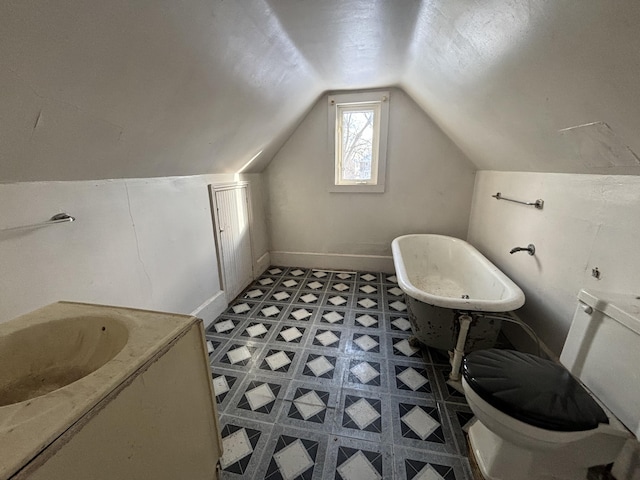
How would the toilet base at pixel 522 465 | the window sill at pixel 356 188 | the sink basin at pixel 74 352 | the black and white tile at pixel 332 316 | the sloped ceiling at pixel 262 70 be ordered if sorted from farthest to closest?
the window sill at pixel 356 188
the black and white tile at pixel 332 316
the toilet base at pixel 522 465
the sloped ceiling at pixel 262 70
the sink basin at pixel 74 352

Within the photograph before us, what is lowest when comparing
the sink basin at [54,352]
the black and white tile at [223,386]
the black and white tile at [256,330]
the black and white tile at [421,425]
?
the black and white tile at [223,386]

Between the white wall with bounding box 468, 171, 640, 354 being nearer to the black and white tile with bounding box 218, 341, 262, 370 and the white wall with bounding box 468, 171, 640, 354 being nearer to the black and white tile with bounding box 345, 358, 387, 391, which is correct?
the black and white tile with bounding box 345, 358, 387, 391

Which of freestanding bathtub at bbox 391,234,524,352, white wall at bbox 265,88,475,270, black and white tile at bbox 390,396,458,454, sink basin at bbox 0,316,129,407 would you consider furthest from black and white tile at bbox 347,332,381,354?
sink basin at bbox 0,316,129,407

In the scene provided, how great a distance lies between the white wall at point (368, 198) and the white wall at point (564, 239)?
670 mm

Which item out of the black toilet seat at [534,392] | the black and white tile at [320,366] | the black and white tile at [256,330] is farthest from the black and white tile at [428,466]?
the black and white tile at [256,330]

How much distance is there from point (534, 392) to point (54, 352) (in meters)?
1.66

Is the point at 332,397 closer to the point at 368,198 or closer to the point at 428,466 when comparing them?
the point at 428,466

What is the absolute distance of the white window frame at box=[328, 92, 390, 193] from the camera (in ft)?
9.12

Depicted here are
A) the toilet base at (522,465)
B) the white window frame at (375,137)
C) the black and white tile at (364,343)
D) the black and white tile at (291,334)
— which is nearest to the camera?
the toilet base at (522,465)

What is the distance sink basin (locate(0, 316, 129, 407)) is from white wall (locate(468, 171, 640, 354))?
1.93 meters

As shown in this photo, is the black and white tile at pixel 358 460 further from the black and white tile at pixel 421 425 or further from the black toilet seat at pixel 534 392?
the black toilet seat at pixel 534 392

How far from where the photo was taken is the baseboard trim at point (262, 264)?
10.3ft

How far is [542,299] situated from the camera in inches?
63.8

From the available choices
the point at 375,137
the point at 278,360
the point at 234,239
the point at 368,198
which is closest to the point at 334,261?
the point at 368,198
